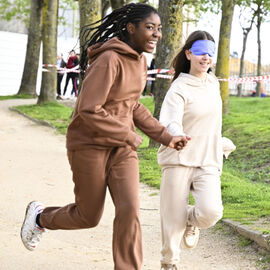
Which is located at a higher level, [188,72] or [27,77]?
[188,72]

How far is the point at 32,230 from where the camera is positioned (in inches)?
205

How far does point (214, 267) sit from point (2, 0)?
3378 centimetres

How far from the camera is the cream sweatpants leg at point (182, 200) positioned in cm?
505

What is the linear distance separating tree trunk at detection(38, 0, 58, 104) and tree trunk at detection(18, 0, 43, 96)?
304 centimetres

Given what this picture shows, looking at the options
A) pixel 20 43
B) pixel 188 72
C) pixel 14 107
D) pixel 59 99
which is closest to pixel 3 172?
pixel 188 72

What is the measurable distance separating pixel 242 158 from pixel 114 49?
8.67 meters

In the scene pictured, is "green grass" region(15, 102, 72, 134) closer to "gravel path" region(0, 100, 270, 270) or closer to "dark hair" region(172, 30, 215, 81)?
"gravel path" region(0, 100, 270, 270)

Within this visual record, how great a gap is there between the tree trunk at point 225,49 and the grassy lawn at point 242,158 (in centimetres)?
60

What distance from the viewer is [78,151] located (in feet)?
14.9

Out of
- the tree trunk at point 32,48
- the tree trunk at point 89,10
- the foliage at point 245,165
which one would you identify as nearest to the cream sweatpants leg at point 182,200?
the foliage at point 245,165

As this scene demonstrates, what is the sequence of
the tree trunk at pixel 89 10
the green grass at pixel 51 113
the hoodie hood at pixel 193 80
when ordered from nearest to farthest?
the hoodie hood at pixel 193 80
the tree trunk at pixel 89 10
the green grass at pixel 51 113

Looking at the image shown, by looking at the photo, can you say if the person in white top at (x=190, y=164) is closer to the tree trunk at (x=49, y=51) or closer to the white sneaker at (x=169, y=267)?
the white sneaker at (x=169, y=267)

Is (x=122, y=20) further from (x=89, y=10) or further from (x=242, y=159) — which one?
(x=89, y=10)

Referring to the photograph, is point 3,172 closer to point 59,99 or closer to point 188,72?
point 188,72
